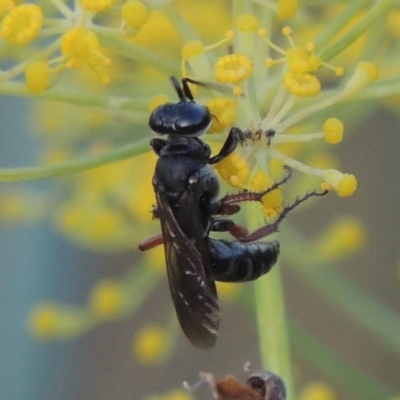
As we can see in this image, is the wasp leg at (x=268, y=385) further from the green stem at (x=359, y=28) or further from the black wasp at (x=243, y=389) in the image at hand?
the green stem at (x=359, y=28)

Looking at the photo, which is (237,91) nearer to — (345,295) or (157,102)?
(157,102)

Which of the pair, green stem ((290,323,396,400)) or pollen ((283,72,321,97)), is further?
green stem ((290,323,396,400))

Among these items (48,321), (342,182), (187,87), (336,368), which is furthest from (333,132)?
(48,321)

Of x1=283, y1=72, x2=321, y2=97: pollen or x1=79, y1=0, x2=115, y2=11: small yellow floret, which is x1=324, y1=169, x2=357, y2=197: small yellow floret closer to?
x1=283, y1=72, x2=321, y2=97: pollen

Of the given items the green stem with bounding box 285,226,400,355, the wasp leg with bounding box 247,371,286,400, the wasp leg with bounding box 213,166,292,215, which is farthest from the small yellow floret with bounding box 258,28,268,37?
the green stem with bounding box 285,226,400,355

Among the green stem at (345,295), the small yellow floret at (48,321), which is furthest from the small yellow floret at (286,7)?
the small yellow floret at (48,321)

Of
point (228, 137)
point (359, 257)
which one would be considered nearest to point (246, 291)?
point (228, 137)
